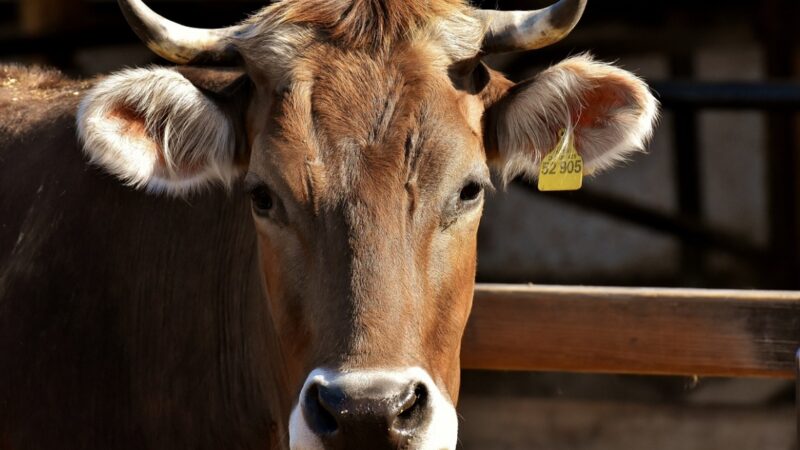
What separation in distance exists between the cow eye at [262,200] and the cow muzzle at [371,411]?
1.94 feet

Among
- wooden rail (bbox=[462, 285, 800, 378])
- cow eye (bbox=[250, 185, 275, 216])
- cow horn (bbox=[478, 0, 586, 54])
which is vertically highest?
cow horn (bbox=[478, 0, 586, 54])

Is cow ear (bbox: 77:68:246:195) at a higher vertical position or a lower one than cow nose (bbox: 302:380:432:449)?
higher

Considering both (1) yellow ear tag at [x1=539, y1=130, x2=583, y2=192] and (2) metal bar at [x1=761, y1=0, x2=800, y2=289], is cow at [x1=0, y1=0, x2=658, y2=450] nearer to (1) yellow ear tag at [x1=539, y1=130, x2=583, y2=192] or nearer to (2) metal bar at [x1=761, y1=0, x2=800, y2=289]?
(1) yellow ear tag at [x1=539, y1=130, x2=583, y2=192]

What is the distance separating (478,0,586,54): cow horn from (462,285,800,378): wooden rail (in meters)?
1.05

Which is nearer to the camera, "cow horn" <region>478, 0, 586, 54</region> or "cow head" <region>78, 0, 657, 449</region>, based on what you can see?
"cow head" <region>78, 0, 657, 449</region>

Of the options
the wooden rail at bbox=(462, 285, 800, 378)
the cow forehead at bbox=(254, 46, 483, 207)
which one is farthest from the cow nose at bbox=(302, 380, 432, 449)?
the wooden rail at bbox=(462, 285, 800, 378)

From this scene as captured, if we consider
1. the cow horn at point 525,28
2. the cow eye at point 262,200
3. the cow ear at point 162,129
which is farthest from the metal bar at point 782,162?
the cow eye at point 262,200

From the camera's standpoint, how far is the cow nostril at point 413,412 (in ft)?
10.2

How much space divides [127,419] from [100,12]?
6390mm

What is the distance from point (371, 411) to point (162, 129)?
1.23 metres

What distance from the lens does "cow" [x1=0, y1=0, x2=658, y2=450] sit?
10.9ft

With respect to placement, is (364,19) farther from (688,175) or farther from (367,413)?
(688,175)

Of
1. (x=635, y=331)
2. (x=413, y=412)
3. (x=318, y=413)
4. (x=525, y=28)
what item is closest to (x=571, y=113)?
(x=525, y=28)

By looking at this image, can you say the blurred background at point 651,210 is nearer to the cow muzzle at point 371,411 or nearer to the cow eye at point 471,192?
the cow eye at point 471,192
